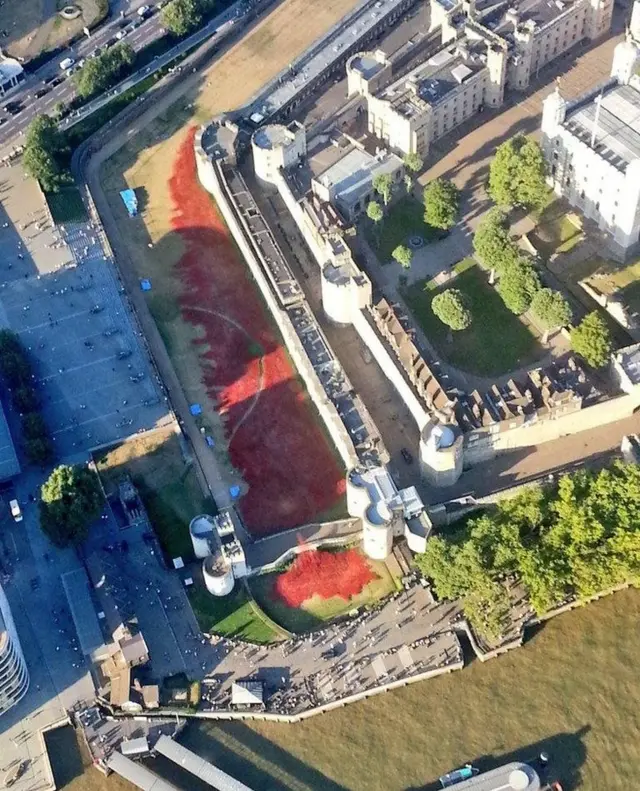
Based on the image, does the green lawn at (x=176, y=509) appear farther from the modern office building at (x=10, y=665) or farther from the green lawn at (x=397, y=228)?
the green lawn at (x=397, y=228)

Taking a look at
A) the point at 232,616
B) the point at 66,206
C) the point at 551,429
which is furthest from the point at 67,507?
the point at 551,429

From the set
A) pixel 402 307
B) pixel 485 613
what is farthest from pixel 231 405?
pixel 485 613

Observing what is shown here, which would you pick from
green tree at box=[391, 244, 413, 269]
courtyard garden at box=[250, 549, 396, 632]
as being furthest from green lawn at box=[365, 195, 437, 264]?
courtyard garden at box=[250, 549, 396, 632]

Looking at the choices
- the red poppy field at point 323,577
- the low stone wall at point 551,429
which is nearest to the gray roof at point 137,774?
the red poppy field at point 323,577

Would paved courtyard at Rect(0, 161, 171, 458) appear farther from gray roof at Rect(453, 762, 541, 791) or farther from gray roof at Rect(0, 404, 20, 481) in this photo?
gray roof at Rect(453, 762, 541, 791)

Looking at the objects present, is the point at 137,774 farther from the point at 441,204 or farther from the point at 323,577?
the point at 441,204

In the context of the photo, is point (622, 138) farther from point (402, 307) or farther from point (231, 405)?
point (231, 405)
